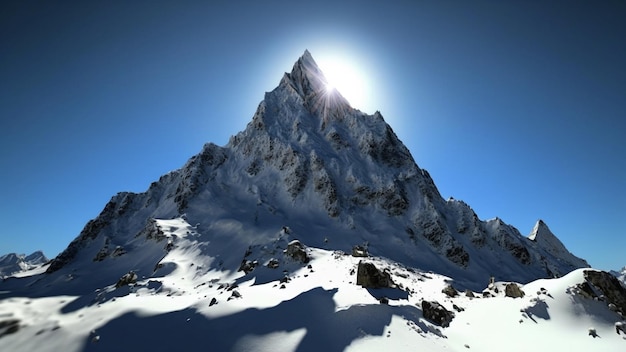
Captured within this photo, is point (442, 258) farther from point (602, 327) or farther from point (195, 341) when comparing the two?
point (195, 341)

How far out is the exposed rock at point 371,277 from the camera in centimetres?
1969

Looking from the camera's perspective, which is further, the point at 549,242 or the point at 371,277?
the point at 549,242

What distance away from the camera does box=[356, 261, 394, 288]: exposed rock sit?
19.7m

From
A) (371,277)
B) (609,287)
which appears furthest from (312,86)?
(609,287)

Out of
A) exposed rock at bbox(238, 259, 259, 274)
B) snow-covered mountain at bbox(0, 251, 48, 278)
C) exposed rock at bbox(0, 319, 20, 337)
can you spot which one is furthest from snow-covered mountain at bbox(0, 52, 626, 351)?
snow-covered mountain at bbox(0, 251, 48, 278)

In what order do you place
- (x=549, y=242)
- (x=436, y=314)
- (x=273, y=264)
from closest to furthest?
(x=436, y=314)
(x=273, y=264)
(x=549, y=242)

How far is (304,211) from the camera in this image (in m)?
63.6

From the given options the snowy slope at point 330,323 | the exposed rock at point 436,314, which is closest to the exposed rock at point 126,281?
the snowy slope at point 330,323

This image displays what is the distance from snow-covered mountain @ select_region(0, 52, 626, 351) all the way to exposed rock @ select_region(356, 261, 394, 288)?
8 centimetres

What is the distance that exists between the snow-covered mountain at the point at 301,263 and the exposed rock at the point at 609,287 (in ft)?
0.28

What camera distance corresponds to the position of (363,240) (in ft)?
178

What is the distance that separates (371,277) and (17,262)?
157 meters

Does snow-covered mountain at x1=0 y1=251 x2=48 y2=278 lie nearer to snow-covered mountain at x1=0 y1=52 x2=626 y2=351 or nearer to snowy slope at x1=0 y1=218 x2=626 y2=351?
snow-covered mountain at x1=0 y1=52 x2=626 y2=351

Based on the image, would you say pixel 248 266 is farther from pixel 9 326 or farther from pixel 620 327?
pixel 620 327
